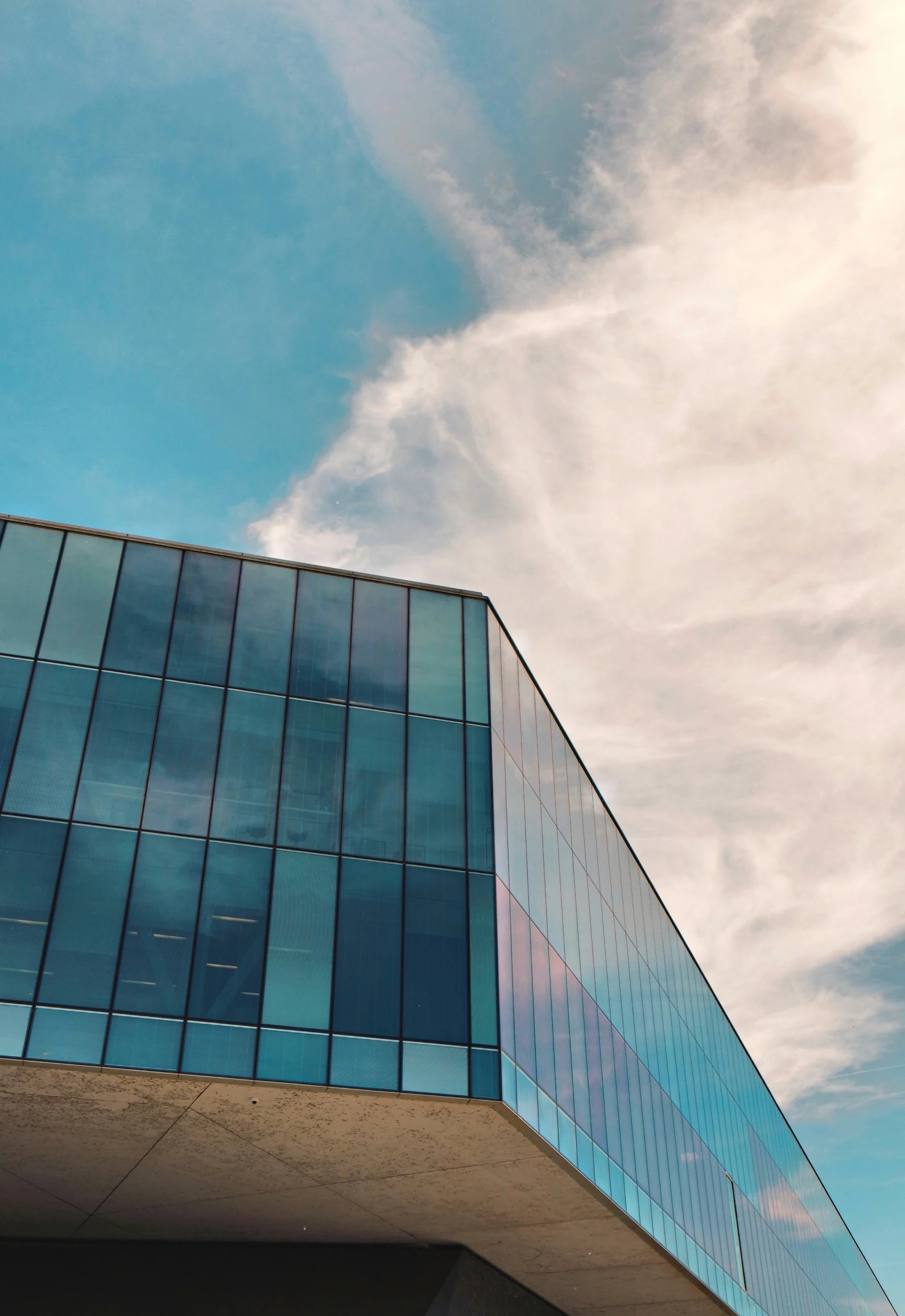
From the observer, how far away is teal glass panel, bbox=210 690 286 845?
72.6 ft

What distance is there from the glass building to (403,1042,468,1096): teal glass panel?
5 cm

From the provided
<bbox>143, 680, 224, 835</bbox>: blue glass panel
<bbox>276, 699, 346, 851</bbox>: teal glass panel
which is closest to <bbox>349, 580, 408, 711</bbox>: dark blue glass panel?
<bbox>276, 699, 346, 851</bbox>: teal glass panel

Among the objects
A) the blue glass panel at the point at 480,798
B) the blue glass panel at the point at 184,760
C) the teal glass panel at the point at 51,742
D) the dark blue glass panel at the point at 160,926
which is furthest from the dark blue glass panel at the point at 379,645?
the teal glass panel at the point at 51,742

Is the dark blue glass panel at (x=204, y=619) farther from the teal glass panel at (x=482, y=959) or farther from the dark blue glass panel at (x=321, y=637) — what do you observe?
the teal glass panel at (x=482, y=959)

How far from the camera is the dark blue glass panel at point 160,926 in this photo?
790 inches

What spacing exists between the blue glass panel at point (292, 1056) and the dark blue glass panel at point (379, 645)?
715 cm

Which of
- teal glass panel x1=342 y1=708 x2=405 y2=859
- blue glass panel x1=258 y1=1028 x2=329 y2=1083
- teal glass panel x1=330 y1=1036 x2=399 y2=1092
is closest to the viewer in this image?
blue glass panel x1=258 y1=1028 x2=329 y2=1083

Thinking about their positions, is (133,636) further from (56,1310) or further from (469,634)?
(56,1310)

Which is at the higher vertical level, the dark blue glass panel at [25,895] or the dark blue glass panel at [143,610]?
the dark blue glass panel at [143,610]

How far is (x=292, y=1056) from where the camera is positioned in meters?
20.2

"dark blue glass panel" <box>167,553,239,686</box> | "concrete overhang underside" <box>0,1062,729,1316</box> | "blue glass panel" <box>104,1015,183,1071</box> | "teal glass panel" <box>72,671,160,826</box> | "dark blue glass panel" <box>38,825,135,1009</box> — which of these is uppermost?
"dark blue glass panel" <box>167,553,239,686</box>

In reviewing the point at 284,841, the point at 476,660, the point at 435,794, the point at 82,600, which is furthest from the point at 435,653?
the point at 82,600

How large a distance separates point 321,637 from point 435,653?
2.65 meters

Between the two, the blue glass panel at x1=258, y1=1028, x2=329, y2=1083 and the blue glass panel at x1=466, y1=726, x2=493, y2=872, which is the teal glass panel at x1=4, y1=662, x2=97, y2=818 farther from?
the blue glass panel at x1=466, y1=726, x2=493, y2=872
